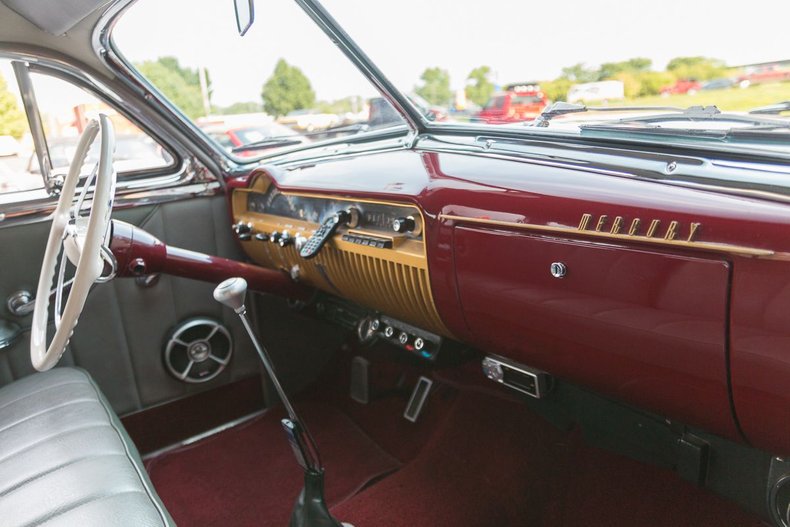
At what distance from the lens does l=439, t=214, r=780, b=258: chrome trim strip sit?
888 mm

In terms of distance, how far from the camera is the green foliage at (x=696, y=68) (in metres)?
1.20

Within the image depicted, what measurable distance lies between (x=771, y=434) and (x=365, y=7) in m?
1.54

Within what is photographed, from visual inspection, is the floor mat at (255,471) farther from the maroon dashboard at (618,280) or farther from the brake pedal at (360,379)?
the maroon dashboard at (618,280)

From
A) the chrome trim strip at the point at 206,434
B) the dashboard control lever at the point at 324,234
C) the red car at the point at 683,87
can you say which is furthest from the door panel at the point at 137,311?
the red car at the point at 683,87

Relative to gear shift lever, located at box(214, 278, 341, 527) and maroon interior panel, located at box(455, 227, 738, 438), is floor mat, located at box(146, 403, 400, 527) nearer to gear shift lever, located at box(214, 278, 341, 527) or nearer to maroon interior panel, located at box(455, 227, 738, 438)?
gear shift lever, located at box(214, 278, 341, 527)

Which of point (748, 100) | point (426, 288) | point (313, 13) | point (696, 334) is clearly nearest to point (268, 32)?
point (313, 13)

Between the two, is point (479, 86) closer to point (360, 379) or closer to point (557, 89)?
point (557, 89)

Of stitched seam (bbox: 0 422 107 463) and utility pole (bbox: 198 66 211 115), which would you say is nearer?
stitched seam (bbox: 0 422 107 463)

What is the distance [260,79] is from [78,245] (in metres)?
1.58

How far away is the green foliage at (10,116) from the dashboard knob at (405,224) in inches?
60.2

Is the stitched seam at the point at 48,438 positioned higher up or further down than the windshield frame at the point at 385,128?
further down

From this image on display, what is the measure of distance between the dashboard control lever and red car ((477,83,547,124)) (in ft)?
1.74

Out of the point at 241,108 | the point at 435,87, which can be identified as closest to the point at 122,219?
the point at 241,108

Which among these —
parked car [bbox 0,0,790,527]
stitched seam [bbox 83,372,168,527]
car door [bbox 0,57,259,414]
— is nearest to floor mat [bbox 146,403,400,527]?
parked car [bbox 0,0,790,527]
